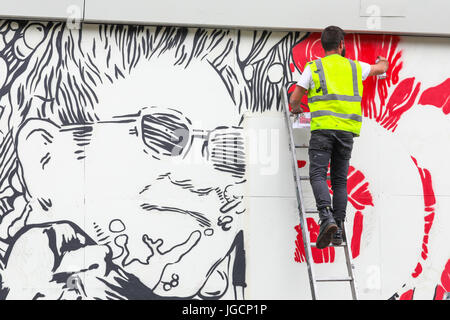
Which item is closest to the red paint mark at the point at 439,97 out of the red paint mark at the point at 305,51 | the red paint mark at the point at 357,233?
the red paint mark at the point at 305,51

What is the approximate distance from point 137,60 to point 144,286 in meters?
1.84

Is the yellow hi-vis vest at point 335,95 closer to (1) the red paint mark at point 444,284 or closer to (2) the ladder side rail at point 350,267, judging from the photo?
(2) the ladder side rail at point 350,267

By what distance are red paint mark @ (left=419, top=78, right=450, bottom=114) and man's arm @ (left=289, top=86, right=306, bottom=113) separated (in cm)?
115

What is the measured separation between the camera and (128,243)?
17.2 ft

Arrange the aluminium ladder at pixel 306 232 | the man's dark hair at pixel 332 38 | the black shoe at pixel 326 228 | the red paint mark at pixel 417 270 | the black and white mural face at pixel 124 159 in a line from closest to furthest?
the black shoe at pixel 326 228, the aluminium ladder at pixel 306 232, the man's dark hair at pixel 332 38, the black and white mural face at pixel 124 159, the red paint mark at pixel 417 270

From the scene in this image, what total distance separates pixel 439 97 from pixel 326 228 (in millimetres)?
1761

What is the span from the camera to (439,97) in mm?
5562

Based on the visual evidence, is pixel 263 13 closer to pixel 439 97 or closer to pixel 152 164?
pixel 152 164

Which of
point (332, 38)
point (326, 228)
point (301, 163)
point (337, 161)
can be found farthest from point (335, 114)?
point (326, 228)

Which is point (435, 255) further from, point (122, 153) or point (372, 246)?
point (122, 153)

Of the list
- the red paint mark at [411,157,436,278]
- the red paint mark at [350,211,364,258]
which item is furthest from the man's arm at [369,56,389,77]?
the red paint mark at [350,211,364,258]

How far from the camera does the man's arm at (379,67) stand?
17.2 ft

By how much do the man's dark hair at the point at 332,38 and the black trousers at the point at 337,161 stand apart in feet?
2.17
